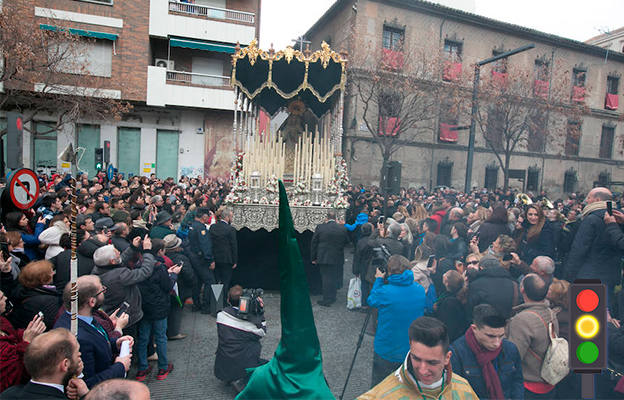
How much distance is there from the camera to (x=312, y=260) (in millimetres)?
7637

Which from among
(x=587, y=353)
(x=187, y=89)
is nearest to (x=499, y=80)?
(x=187, y=89)

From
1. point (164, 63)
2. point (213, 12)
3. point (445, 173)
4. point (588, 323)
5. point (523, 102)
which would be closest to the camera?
point (588, 323)

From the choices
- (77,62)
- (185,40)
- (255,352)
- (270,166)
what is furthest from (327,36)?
(255,352)

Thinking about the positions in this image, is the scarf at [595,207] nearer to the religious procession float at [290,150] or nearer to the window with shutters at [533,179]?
the religious procession float at [290,150]

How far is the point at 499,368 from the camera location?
288 centimetres

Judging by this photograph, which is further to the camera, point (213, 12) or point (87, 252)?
point (213, 12)

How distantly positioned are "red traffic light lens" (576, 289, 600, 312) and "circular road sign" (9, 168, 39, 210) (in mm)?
6048

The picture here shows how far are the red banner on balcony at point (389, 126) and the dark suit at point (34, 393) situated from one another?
1834 centimetres

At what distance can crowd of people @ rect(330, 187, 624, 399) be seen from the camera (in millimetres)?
2508

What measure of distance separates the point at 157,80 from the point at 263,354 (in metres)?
19.4

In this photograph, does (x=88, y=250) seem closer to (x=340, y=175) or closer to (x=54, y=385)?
(x=54, y=385)

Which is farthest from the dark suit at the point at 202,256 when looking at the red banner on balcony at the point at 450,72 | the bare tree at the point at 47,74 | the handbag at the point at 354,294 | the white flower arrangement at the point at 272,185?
the red banner on balcony at the point at 450,72

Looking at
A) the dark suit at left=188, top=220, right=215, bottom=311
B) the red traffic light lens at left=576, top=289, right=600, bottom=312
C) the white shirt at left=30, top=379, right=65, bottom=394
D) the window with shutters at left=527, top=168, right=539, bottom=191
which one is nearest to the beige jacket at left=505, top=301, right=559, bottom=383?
the red traffic light lens at left=576, top=289, right=600, bottom=312

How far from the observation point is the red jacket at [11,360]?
2.58 meters
